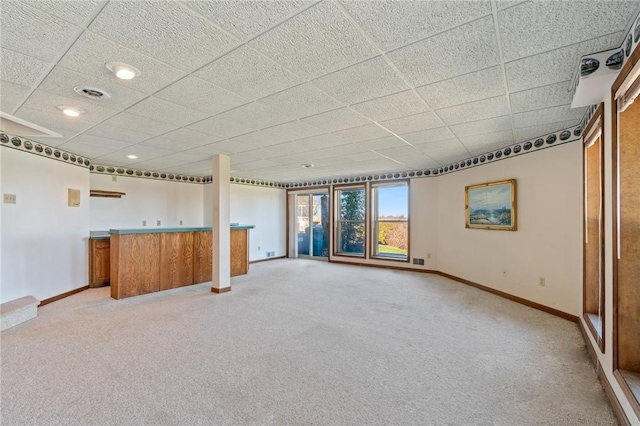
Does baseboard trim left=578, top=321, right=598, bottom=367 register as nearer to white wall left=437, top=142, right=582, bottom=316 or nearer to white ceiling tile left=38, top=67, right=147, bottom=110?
white wall left=437, top=142, right=582, bottom=316

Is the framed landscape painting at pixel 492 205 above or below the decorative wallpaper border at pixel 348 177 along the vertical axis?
below

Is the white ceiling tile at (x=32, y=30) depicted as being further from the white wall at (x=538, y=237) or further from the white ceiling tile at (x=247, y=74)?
the white wall at (x=538, y=237)

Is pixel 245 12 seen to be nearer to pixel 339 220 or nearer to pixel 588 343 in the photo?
pixel 588 343

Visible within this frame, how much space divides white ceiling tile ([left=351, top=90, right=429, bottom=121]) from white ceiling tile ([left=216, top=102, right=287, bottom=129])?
845 mm

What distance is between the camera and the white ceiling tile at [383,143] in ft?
12.6

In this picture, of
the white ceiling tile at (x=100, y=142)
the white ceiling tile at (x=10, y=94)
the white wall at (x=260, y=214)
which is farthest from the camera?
the white wall at (x=260, y=214)

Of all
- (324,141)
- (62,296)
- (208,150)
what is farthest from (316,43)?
(62,296)

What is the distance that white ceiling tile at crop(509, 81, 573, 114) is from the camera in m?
2.33

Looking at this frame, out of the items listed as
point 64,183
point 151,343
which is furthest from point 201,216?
point 151,343

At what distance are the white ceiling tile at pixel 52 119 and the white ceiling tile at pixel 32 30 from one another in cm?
132

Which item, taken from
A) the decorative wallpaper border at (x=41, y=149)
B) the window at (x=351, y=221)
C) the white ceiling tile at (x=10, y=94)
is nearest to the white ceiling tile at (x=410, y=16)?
the white ceiling tile at (x=10, y=94)

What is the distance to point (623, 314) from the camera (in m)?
1.98

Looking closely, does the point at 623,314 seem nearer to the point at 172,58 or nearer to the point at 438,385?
the point at 438,385

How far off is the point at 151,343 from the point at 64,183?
3.40 metres
